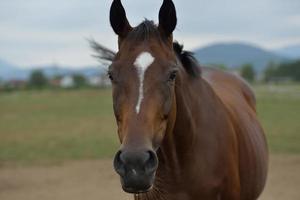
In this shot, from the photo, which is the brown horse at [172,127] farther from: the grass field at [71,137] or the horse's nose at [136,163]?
the grass field at [71,137]

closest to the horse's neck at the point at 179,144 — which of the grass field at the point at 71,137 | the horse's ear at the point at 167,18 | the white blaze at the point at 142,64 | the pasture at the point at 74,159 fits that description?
the horse's ear at the point at 167,18

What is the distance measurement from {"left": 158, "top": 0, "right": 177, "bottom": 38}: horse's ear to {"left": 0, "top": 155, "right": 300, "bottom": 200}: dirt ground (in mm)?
4911

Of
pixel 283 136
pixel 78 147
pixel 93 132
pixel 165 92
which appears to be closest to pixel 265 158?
pixel 165 92

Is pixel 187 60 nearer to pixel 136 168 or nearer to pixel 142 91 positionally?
pixel 142 91

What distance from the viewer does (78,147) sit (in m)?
Result: 13.1

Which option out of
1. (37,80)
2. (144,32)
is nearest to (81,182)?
(144,32)

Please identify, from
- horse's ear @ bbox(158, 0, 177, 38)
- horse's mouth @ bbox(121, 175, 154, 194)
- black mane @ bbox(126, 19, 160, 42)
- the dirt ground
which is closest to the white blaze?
black mane @ bbox(126, 19, 160, 42)

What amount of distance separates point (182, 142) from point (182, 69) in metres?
0.55

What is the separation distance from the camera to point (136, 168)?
245cm

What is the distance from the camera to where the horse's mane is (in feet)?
9.62

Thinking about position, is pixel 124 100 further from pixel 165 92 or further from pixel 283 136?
pixel 283 136

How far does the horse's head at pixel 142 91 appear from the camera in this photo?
2.47 m

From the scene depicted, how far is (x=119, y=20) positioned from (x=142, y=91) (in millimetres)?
626

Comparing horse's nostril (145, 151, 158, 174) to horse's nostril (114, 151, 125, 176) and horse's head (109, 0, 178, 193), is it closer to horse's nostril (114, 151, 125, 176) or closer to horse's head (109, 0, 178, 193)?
horse's head (109, 0, 178, 193)
